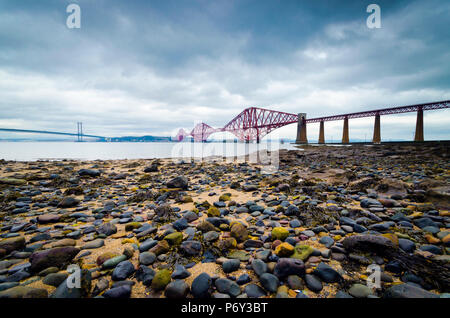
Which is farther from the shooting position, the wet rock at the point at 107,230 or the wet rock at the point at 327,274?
the wet rock at the point at 107,230

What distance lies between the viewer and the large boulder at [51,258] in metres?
1.79

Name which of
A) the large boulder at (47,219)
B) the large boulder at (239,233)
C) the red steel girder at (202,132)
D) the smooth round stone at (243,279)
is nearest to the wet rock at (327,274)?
the smooth round stone at (243,279)

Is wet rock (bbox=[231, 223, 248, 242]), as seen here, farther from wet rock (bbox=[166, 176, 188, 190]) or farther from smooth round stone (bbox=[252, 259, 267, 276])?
wet rock (bbox=[166, 176, 188, 190])

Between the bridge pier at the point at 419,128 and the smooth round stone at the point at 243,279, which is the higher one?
the bridge pier at the point at 419,128

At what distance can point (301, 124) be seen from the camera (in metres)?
47.4

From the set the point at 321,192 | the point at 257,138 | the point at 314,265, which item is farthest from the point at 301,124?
the point at 314,265

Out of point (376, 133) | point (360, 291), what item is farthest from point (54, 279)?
point (376, 133)

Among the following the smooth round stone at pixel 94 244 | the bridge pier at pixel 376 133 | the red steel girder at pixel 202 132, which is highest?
the red steel girder at pixel 202 132

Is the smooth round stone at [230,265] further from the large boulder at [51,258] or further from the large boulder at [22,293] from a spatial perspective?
the large boulder at [51,258]

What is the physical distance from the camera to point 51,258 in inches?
73.7

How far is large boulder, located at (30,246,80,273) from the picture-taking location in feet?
5.87

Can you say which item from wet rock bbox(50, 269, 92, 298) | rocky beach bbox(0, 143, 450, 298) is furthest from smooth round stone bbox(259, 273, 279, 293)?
wet rock bbox(50, 269, 92, 298)

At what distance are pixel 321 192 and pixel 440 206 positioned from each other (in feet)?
6.27
